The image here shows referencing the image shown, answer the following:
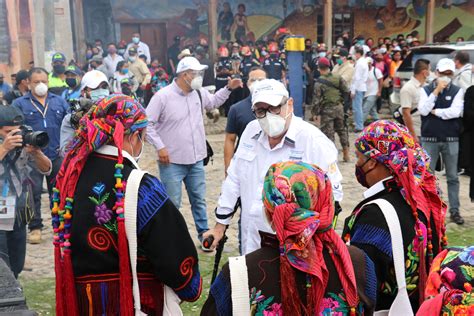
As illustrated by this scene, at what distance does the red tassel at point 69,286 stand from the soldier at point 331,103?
7.99 m

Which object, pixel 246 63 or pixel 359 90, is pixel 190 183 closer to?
pixel 359 90

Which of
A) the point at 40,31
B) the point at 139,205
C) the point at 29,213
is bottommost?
the point at 29,213

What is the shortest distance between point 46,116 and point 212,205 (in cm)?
251

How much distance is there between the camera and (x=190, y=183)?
21.0 feet

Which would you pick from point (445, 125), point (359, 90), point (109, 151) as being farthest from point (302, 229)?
point (359, 90)

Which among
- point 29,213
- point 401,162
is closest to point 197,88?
point 29,213

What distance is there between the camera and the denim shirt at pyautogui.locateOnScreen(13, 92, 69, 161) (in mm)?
7023

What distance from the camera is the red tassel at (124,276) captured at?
9.33 feet

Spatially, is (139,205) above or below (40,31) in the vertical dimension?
below

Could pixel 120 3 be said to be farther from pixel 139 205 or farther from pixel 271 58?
pixel 139 205

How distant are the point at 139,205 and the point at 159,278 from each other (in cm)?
38

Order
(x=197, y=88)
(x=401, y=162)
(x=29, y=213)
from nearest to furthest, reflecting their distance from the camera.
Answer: (x=401, y=162)
(x=29, y=213)
(x=197, y=88)

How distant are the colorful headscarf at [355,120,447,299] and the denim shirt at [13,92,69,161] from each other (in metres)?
4.67

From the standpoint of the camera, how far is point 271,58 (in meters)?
15.7
